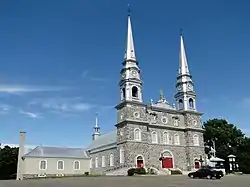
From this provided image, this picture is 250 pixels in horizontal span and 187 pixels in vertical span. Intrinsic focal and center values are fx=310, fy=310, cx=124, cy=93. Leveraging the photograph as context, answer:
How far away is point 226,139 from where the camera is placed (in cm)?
7000

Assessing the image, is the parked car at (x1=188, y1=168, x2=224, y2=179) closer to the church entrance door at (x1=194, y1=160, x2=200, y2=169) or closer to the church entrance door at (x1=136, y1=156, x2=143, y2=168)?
the church entrance door at (x1=136, y1=156, x2=143, y2=168)

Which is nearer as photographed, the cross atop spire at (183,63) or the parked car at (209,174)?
the parked car at (209,174)

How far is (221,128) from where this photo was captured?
7138cm

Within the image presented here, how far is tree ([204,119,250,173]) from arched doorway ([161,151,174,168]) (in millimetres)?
18906

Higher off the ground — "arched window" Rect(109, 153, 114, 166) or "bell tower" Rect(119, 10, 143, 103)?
"bell tower" Rect(119, 10, 143, 103)

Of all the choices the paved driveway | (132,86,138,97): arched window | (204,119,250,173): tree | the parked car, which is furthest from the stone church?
the paved driveway

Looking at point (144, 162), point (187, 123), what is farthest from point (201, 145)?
point (144, 162)

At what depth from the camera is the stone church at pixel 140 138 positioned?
5069cm

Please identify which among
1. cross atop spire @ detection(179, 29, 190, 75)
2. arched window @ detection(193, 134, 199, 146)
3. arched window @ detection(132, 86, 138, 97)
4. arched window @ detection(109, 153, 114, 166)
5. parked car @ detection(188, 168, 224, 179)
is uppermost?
cross atop spire @ detection(179, 29, 190, 75)

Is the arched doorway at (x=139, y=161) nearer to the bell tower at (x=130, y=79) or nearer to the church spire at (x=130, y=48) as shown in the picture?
the bell tower at (x=130, y=79)

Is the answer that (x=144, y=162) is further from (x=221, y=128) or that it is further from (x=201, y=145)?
(x=221, y=128)

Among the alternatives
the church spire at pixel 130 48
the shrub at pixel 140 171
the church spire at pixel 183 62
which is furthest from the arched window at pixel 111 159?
the church spire at pixel 183 62

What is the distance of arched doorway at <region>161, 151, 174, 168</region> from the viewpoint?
175 ft

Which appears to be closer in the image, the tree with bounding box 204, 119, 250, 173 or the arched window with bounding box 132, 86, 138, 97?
the arched window with bounding box 132, 86, 138, 97
